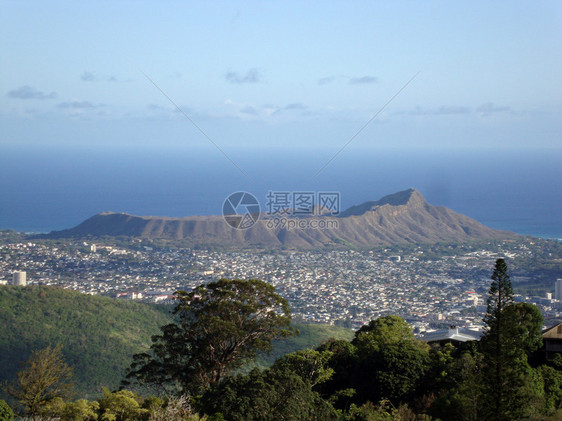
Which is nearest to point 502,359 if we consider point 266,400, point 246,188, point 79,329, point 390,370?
point 266,400

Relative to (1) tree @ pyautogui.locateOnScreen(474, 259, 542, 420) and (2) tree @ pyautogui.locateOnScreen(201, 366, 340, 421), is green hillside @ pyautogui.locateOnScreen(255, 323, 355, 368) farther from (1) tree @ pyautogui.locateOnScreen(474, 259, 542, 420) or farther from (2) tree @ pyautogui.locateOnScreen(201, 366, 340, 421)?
(1) tree @ pyautogui.locateOnScreen(474, 259, 542, 420)

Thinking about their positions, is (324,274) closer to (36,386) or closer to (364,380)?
(364,380)

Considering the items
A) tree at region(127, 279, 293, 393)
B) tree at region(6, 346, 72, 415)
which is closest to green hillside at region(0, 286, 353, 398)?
tree at region(127, 279, 293, 393)

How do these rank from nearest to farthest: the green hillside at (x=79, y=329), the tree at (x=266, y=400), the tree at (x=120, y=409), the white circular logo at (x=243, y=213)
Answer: the tree at (x=266, y=400) < the tree at (x=120, y=409) < the green hillside at (x=79, y=329) < the white circular logo at (x=243, y=213)

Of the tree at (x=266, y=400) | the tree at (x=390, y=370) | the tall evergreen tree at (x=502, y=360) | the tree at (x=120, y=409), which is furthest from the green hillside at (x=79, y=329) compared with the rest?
the tall evergreen tree at (x=502, y=360)

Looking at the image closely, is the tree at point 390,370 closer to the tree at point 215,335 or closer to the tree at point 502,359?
the tree at point 215,335

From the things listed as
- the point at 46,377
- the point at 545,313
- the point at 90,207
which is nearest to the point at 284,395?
the point at 46,377
